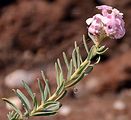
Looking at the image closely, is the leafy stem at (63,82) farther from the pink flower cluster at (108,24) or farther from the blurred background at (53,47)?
the blurred background at (53,47)

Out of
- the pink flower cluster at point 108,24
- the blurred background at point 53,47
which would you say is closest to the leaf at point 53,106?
the pink flower cluster at point 108,24

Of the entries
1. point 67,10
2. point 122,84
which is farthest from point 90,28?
point 67,10

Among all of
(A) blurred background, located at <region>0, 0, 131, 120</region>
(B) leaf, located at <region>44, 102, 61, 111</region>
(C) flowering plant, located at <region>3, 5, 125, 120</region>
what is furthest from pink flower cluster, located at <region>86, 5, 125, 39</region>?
(A) blurred background, located at <region>0, 0, 131, 120</region>

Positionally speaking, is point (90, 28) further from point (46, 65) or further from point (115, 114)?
point (46, 65)

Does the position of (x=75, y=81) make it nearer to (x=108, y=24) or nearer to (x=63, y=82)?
(x=63, y=82)

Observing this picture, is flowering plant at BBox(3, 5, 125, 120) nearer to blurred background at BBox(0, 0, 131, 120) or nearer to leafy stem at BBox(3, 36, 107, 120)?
leafy stem at BBox(3, 36, 107, 120)

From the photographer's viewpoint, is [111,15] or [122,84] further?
[122,84]
